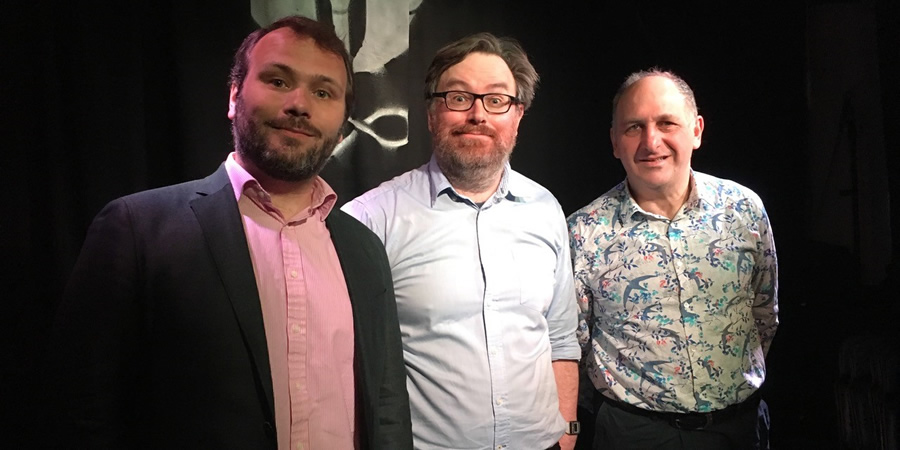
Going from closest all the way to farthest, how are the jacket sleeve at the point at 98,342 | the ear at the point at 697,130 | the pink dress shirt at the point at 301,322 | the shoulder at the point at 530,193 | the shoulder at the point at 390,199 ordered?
the jacket sleeve at the point at 98,342 → the pink dress shirt at the point at 301,322 → the shoulder at the point at 390,199 → the shoulder at the point at 530,193 → the ear at the point at 697,130

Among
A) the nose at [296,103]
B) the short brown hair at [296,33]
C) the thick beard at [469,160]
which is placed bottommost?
the thick beard at [469,160]

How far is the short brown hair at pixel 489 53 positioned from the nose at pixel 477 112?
147mm

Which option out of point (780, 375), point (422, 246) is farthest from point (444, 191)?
point (780, 375)

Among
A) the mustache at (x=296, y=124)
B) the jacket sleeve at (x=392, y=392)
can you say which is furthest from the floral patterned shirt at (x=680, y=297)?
the mustache at (x=296, y=124)

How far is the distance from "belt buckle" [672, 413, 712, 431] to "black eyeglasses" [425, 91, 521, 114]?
1.11 meters

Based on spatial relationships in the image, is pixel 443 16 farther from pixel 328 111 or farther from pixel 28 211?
pixel 28 211

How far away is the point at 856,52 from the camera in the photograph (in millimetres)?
2496

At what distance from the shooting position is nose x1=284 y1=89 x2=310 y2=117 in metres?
1.27

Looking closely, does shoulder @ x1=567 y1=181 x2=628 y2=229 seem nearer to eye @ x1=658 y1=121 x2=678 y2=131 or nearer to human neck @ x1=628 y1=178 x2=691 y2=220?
human neck @ x1=628 y1=178 x2=691 y2=220

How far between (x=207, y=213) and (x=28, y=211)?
890 millimetres

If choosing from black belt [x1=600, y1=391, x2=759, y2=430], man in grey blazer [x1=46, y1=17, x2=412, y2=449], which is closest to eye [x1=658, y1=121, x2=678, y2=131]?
black belt [x1=600, y1=391, x2=759, y2=430]

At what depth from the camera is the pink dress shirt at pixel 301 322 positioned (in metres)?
1.18

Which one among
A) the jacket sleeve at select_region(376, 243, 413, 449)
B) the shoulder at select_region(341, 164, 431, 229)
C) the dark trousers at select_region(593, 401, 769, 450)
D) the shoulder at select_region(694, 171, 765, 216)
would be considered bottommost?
the dark trousers at select_region(593, 401, 769, 450)

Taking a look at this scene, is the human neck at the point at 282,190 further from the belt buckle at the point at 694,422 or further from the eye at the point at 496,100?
the belt buckle at the point at 694,422
